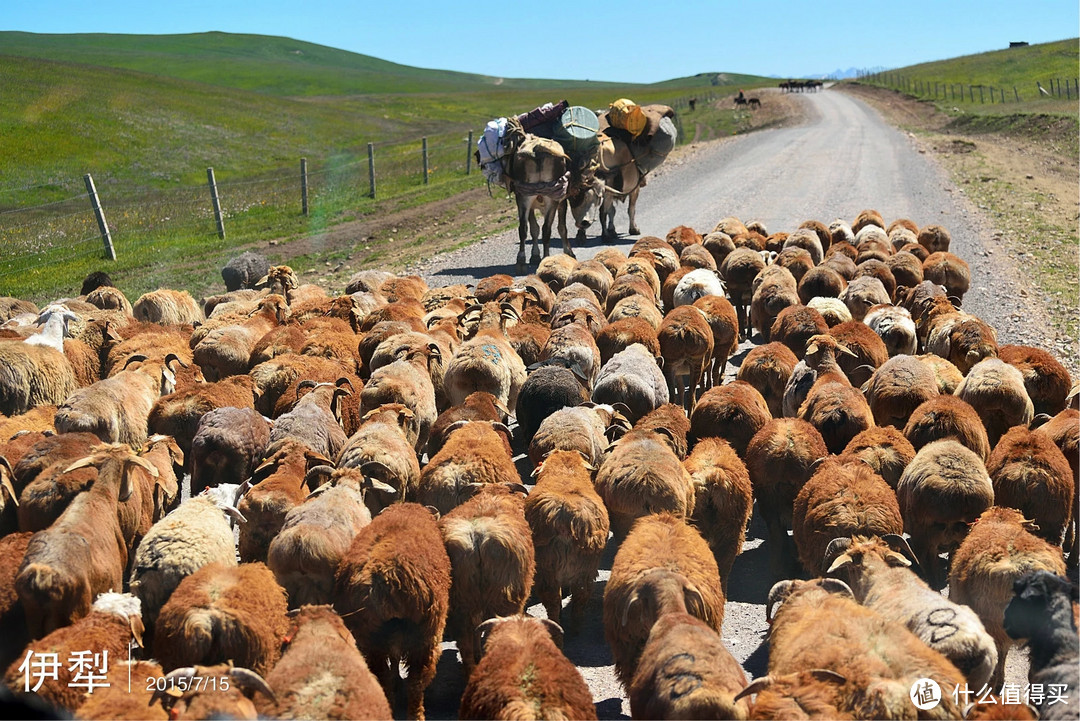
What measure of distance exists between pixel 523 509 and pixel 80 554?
300cm

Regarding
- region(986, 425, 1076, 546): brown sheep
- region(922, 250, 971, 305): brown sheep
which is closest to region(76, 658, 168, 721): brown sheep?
region(986, 425, 1076, 546): brown sheep

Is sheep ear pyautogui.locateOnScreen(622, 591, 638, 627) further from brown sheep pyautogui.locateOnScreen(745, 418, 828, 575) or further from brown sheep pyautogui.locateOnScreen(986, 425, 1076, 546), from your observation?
brown sheep pyautogui.locateOnScreen(986, 425, 1076, 546)

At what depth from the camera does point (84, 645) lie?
542 centimetres

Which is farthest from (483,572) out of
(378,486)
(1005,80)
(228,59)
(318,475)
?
(228,59)

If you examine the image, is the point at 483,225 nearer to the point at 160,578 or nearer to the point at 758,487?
the point at 758,487

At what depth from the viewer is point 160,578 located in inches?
245

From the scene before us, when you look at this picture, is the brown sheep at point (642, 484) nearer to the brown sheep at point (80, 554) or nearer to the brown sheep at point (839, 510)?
the brown sheep at point (839, 510)

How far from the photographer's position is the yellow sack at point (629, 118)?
76.4 ft

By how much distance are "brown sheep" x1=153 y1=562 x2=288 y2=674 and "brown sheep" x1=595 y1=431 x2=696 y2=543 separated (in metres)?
2.83

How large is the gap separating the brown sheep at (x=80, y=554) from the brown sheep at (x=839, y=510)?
5052 millimetres

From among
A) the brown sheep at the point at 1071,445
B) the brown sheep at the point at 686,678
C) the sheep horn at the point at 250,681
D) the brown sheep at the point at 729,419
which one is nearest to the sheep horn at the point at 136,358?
the brown sheep at the point at 729,419

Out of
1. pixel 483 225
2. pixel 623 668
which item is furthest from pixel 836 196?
pixel 623 668

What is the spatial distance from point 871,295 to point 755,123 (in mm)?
44729

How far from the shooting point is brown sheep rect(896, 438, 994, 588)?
7219mm
